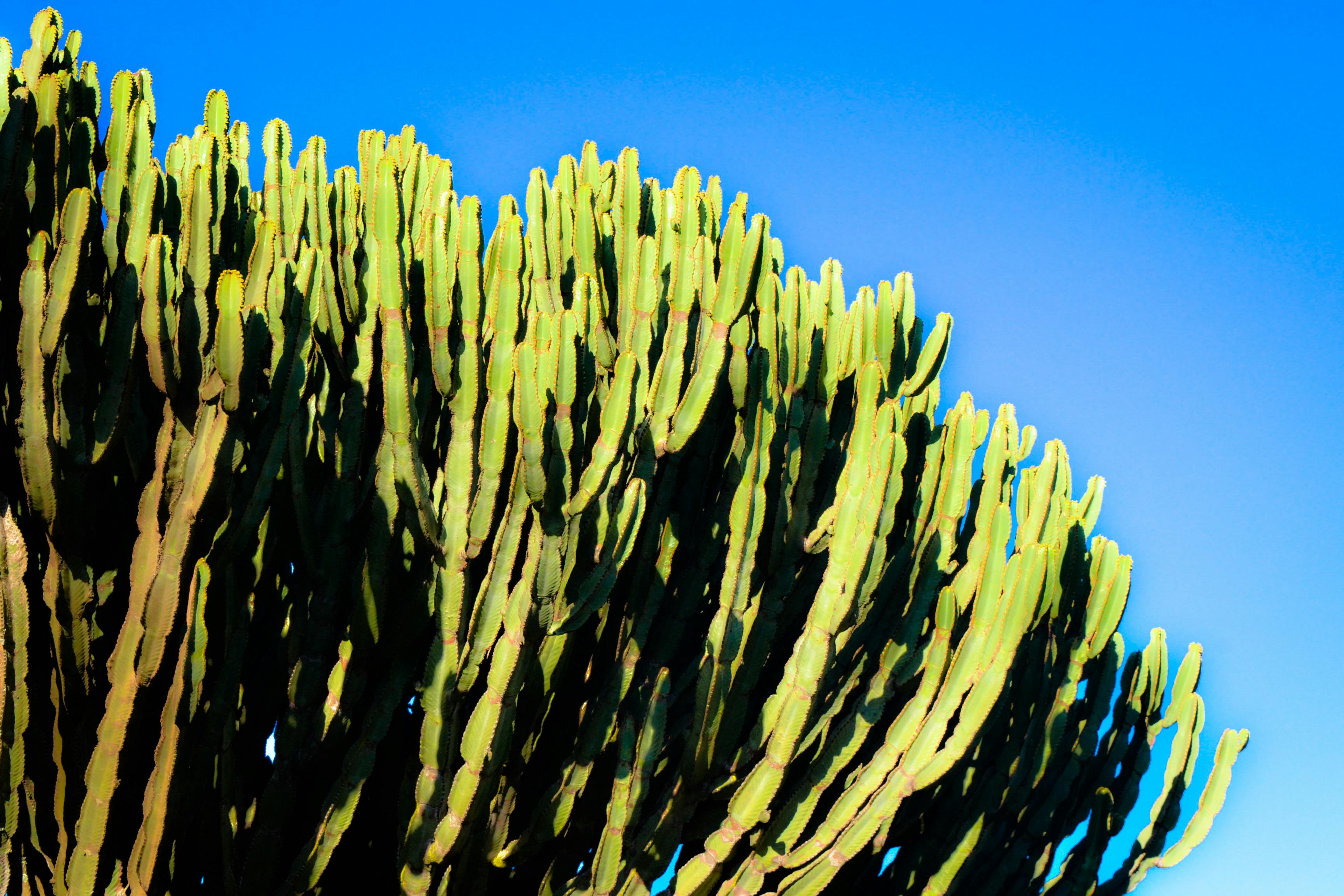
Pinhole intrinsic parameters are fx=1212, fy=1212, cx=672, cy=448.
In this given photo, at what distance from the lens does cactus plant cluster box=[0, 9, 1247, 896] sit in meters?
3.14

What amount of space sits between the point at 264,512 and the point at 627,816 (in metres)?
1.32

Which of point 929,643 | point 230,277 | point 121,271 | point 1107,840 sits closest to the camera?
point 230,277

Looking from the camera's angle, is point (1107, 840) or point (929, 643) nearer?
point (929, 643)

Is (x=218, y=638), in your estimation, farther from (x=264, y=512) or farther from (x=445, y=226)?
(x=445, y=226)

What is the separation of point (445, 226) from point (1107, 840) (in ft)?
11.3

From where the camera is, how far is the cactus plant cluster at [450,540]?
10.3 feet

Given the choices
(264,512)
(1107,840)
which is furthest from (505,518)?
(1107,840)

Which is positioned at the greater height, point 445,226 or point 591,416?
point 445,226

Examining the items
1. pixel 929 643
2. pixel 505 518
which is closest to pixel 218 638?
pixel 505 518

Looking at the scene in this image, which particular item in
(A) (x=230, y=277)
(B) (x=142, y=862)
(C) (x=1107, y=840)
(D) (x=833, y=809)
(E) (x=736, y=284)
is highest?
(E) (x=736, y=284)

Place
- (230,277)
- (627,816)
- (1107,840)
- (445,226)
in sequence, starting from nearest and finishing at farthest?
(230,277) → (627,816) → (445,226) → (1107,840)

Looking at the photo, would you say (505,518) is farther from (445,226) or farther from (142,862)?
(142,862)

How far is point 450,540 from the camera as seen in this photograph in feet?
10.8

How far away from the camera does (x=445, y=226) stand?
369 cm
